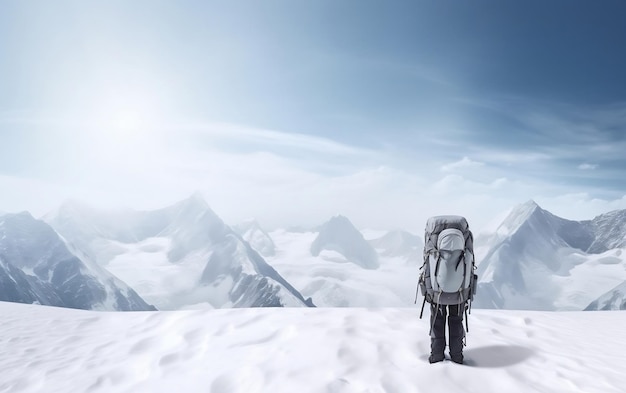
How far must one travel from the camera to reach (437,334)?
6.24 meters

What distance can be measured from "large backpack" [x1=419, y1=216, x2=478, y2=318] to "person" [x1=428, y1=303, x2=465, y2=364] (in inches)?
7.4

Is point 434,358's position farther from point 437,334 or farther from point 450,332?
point 450,332

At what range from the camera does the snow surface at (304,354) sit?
19.0 feet

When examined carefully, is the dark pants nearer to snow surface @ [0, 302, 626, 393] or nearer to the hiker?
the hiker

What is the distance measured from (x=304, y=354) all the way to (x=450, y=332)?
2.60 metres

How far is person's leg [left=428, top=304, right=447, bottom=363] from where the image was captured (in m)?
6.22

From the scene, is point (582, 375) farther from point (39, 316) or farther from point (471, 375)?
point (39, 316)

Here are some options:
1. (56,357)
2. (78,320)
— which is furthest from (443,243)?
(78,320)

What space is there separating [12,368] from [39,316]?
4.12m

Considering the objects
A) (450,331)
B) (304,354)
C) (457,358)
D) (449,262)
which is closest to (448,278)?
(449,262)

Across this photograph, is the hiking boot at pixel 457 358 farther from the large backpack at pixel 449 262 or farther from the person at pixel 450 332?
the large backpack at pixel 449 262

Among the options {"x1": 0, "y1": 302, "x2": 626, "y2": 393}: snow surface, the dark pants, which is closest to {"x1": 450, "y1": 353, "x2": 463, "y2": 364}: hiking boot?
the dark pants

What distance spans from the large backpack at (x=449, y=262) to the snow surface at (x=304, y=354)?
1.17 m

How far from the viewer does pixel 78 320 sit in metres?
10.7
